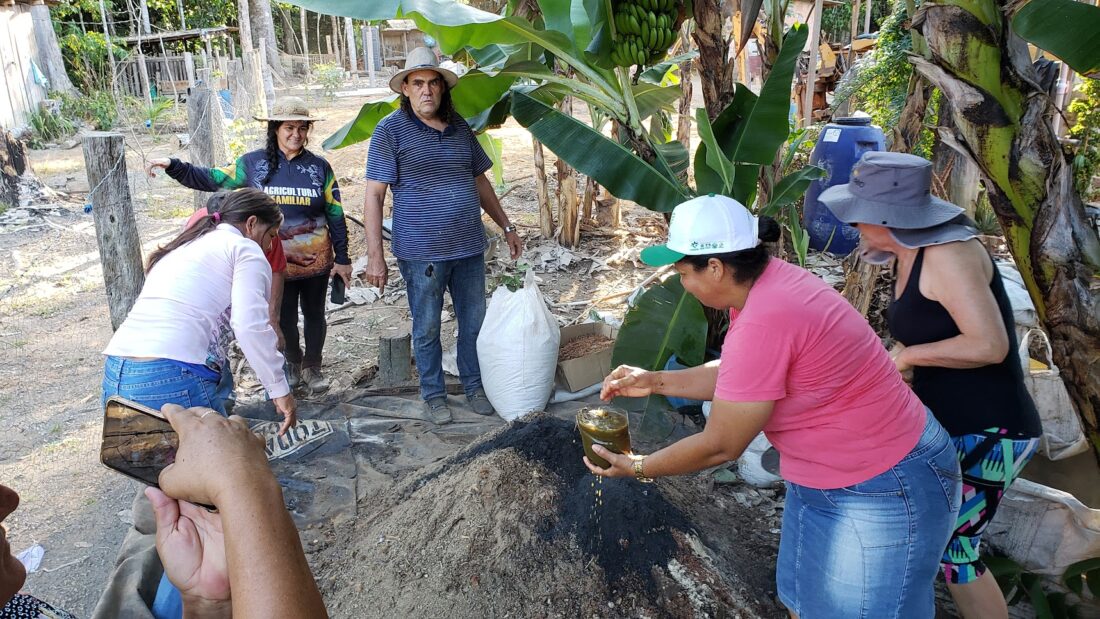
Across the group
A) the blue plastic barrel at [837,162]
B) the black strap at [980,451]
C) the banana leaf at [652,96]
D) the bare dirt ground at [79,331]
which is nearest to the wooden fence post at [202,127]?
the bare dirt ground at [79,331]

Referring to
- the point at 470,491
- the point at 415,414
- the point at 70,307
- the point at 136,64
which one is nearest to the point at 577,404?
the point at 415,414

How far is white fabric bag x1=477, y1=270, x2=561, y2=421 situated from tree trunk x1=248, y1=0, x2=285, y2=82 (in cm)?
1502

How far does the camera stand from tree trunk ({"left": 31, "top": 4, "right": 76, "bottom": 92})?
512 inches

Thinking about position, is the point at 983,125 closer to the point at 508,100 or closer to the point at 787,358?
the point at 787,358

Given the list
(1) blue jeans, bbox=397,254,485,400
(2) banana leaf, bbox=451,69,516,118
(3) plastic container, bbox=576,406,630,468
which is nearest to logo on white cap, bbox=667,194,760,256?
(3) plastic container, bbox=576,406,630,468

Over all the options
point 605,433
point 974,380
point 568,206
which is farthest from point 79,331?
point 974,380

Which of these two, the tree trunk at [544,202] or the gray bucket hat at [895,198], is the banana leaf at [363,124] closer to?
the gray bucket hat at [895,198]

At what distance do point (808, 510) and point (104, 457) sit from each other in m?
1.58

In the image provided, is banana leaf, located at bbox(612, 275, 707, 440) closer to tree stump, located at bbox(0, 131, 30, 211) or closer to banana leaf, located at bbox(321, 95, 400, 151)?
banana leaf, located at bbox(321, 95, 400, 151)

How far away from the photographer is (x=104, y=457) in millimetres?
1385

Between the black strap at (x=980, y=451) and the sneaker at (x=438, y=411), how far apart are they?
2.60m

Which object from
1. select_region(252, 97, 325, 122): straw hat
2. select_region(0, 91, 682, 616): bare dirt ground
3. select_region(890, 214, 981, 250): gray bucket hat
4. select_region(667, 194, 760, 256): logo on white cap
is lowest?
select_region(0, 91, 682, 616): bare dirt ground

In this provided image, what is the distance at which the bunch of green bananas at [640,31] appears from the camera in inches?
124

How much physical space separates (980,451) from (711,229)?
1.01 meters
